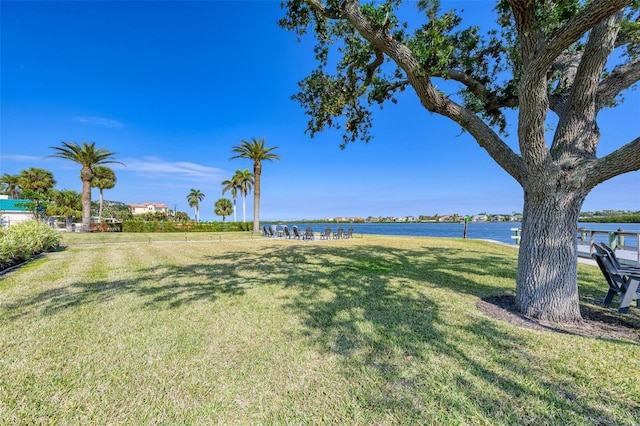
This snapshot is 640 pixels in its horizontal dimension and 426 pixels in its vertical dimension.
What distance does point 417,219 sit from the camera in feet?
340

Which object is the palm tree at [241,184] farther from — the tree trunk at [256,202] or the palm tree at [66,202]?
the palm tree at [66,202]

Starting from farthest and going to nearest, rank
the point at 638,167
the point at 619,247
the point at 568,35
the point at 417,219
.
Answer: the point at 417,219 → the point at 619,247 → the point at 638,167 → the point at 568,35

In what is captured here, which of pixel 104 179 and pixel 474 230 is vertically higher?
pixel 104 179

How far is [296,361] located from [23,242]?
11034 millimetres

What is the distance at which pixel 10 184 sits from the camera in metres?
41.7

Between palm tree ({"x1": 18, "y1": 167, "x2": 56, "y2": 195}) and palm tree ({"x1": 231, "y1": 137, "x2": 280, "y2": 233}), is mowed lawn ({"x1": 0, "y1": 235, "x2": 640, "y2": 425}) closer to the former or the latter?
palm tree ({"x1": 231, "y1": 137, "x2": 280, "y2": 233})

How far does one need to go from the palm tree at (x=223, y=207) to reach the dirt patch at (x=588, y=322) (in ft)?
225

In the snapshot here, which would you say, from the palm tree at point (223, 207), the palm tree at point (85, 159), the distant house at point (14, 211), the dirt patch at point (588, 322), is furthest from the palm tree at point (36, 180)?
the dirt patch at point (588, 322)

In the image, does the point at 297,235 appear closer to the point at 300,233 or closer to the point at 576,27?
the point at 300,233

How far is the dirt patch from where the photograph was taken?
11.6ft

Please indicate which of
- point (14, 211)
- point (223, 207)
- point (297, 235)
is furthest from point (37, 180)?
point (297, 235)

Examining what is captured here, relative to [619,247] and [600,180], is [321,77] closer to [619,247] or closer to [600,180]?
[600,180]

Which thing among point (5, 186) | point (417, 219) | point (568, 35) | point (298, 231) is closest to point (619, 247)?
point (568, 35)

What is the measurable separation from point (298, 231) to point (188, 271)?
13235mm
